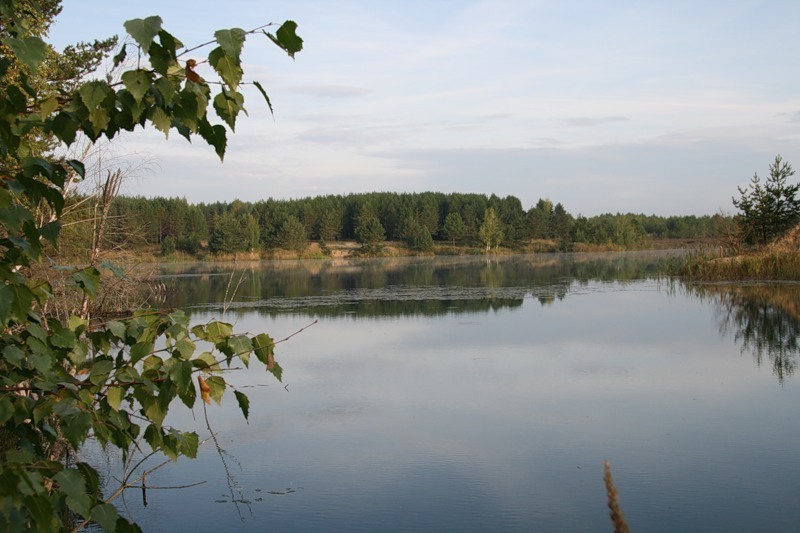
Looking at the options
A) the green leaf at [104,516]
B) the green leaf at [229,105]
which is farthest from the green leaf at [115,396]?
the green leaf at [229,105]

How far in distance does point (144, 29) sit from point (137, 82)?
0.18 m

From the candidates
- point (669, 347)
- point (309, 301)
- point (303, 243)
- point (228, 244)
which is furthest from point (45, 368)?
point (303, 243)

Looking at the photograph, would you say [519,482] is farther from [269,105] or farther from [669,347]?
[669,347]

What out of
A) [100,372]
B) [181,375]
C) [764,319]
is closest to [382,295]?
[764,319]

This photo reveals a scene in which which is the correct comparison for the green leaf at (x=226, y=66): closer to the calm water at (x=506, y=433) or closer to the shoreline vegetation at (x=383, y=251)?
the calm water at (x=506, y=433)

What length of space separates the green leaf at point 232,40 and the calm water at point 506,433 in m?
1.68

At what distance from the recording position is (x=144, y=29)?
1.79m

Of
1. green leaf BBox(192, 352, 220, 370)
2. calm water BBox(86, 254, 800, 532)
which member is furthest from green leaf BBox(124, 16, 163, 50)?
calm water BBox(86, 254, 800, 532)

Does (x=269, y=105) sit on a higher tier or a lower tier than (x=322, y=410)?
higher

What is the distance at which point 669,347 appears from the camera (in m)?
12.2

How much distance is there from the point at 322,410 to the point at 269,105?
6956 mm

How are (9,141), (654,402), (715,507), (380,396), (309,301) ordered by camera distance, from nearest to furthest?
(9,141)
(715,507)
(654,402)
(380,396)
(309,301)

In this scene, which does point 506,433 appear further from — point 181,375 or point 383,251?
point 383,251

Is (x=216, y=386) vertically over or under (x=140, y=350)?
under
